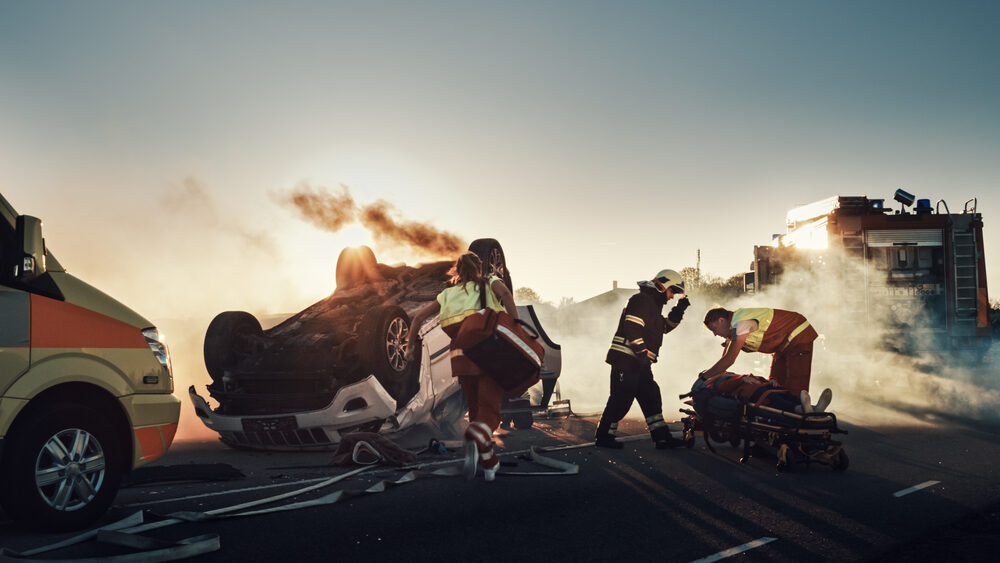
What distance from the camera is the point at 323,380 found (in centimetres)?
730

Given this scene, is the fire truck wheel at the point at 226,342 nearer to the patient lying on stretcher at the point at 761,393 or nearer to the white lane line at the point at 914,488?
the patient lying on stretcher at the point at 761,393

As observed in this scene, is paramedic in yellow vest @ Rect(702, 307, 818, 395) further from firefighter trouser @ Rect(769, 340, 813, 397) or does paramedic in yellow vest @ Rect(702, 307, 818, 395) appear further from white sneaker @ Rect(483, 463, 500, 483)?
white sneaker @ Rect(483, 463, 500, 483)

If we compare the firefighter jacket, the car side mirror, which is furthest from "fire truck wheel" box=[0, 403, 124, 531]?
the firefighter jacket

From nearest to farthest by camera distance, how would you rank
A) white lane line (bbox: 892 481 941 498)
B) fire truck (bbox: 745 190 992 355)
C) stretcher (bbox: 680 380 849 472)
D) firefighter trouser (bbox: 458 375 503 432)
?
white lane line (bbox: 892 481 941 498) < firefighter trouser (bbox: 458 375 503 432) < stretcher (bbox: 680 380 849 472) < fire truck (bbox: 745 190 992 355)

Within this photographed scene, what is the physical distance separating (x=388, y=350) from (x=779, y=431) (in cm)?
390

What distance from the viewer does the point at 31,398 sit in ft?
13.4

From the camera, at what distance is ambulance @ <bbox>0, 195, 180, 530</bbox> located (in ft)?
13.1

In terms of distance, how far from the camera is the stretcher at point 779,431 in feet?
20.7

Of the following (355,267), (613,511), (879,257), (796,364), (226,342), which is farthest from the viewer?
(879,257)

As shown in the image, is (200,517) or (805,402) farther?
(805,402)

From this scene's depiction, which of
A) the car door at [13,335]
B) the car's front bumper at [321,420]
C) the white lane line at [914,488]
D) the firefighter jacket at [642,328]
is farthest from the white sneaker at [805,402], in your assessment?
the car door at [13,335]

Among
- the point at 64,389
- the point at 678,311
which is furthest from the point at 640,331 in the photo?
the point at 64,389

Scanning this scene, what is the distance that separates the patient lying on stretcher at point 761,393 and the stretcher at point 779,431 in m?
0.06

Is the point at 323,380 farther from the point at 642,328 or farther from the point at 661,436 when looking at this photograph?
the point at 661,436
